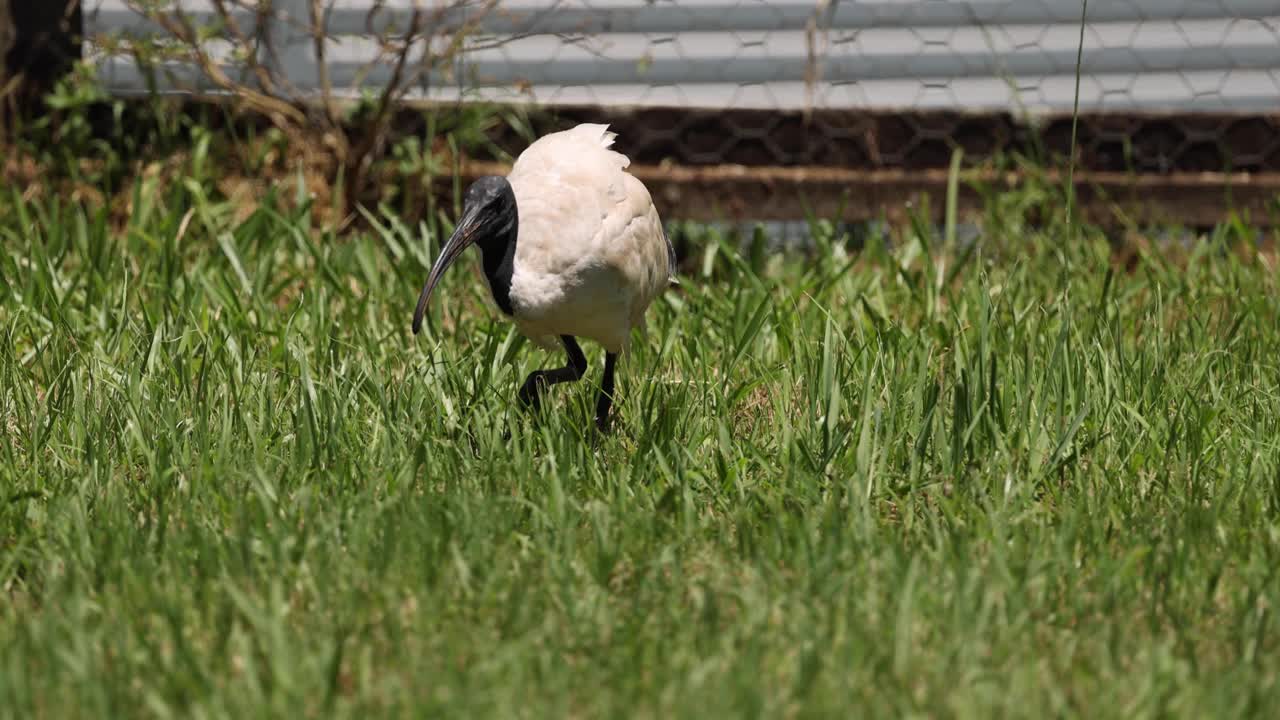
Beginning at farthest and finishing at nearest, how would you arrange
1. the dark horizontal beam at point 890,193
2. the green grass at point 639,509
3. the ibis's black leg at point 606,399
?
1. the dark horizontal beam at point 890,193
2. the ibis's black leg at point 606,399
3. the green grass at point 639,509

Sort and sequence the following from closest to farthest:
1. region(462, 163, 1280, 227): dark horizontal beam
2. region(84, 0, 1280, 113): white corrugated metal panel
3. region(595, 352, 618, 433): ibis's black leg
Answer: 1. region(595, 352, 618, 433): ibis's black leg
2. region(462, 163, 1280, 227): dark horizontal beam
3. region(84, 0, 1280, 113): white corrugated metal panel

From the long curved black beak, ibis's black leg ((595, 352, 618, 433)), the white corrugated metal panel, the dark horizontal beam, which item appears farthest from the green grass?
the white corrugated metal panel

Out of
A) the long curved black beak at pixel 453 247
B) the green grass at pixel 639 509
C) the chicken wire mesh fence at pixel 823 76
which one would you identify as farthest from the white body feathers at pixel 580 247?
the chicken wire mesh fence at pixel 823 76

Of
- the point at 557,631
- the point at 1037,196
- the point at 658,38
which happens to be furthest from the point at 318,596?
the point at 658,38

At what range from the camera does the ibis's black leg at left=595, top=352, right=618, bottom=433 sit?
3.39 metres

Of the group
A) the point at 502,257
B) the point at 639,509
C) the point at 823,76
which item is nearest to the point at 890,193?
the point at 823,76

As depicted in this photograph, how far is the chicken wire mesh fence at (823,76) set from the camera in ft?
17.9

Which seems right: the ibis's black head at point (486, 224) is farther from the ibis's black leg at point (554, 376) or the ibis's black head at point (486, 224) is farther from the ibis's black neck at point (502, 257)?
the ibis's black leg at point (554, 376)

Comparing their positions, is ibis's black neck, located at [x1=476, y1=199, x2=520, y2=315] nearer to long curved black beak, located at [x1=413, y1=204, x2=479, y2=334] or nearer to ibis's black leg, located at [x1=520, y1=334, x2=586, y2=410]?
long curved black beak, located at [x1=413, y1=204, x2=479, y2=334]

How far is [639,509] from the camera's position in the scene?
266cm

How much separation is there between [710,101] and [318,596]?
4.26m

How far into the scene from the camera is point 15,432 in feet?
10.4

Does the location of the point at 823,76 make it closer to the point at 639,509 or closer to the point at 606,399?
the point at 606,399

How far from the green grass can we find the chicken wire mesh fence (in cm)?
120
